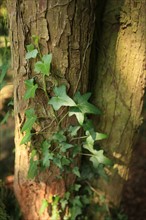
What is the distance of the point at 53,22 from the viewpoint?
1.44 metres

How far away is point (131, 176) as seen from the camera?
11.2ft

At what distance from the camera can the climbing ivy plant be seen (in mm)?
1503

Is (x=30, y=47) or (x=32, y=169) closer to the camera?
(x=30, y=47)

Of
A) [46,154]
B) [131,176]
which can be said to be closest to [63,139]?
[46,154]

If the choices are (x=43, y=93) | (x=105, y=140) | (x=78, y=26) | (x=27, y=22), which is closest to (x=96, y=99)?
(x=105, y=140)

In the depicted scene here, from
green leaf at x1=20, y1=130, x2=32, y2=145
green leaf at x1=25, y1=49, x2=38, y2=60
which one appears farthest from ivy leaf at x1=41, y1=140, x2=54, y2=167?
green leaf at x1=25, y1=49, x2=38, y2=60

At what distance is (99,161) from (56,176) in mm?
288

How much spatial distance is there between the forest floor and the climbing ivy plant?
998 millimetres

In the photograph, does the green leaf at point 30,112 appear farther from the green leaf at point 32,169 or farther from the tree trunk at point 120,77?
the tree trunk at point 120,77

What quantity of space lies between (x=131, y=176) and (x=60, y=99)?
219 cm

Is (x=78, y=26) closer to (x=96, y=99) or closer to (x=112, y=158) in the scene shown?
(x=96, y=99)

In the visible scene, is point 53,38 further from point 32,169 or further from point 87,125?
point 32,169

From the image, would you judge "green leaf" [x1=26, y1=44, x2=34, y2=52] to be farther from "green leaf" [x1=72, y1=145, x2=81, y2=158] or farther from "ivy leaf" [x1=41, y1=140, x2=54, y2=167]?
"green leaf" [x1=72, y1=145, x2=81, y2=158]

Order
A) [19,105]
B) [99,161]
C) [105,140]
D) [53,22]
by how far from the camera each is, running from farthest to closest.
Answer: [105,140] < [99,161] < [19,105] < [53,22]
